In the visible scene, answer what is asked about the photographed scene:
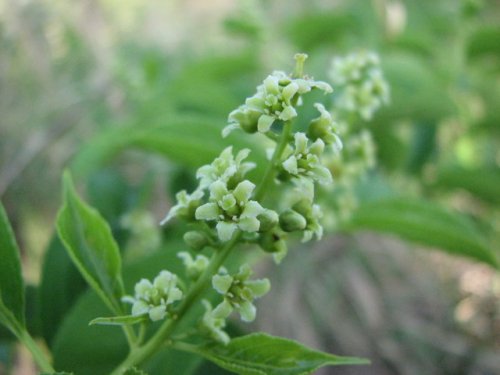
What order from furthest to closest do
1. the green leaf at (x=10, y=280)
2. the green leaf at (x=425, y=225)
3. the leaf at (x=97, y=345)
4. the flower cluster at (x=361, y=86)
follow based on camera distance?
the green leaf at (x=425, y=225) → the flower cluster at (x=361, y=86) → the leaf at (x=97, y=345) → the green leaf at (x=10, y=280)

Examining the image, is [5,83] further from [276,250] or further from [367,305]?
[276,250]

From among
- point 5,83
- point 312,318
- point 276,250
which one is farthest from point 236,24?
point 5,83

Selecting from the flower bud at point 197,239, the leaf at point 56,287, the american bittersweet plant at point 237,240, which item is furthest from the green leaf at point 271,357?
the leaf at point 56,287

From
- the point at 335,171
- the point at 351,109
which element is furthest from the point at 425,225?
the point at 351,109

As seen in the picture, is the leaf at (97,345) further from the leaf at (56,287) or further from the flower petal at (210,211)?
the flower petal at (210,211)

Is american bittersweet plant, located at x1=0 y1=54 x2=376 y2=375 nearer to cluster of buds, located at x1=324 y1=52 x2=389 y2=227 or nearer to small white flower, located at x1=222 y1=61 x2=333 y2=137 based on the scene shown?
small white flower, located at x1=222 y1=61 x2=333 y2=137

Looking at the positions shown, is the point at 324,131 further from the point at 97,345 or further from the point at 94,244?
the point at 97,345
